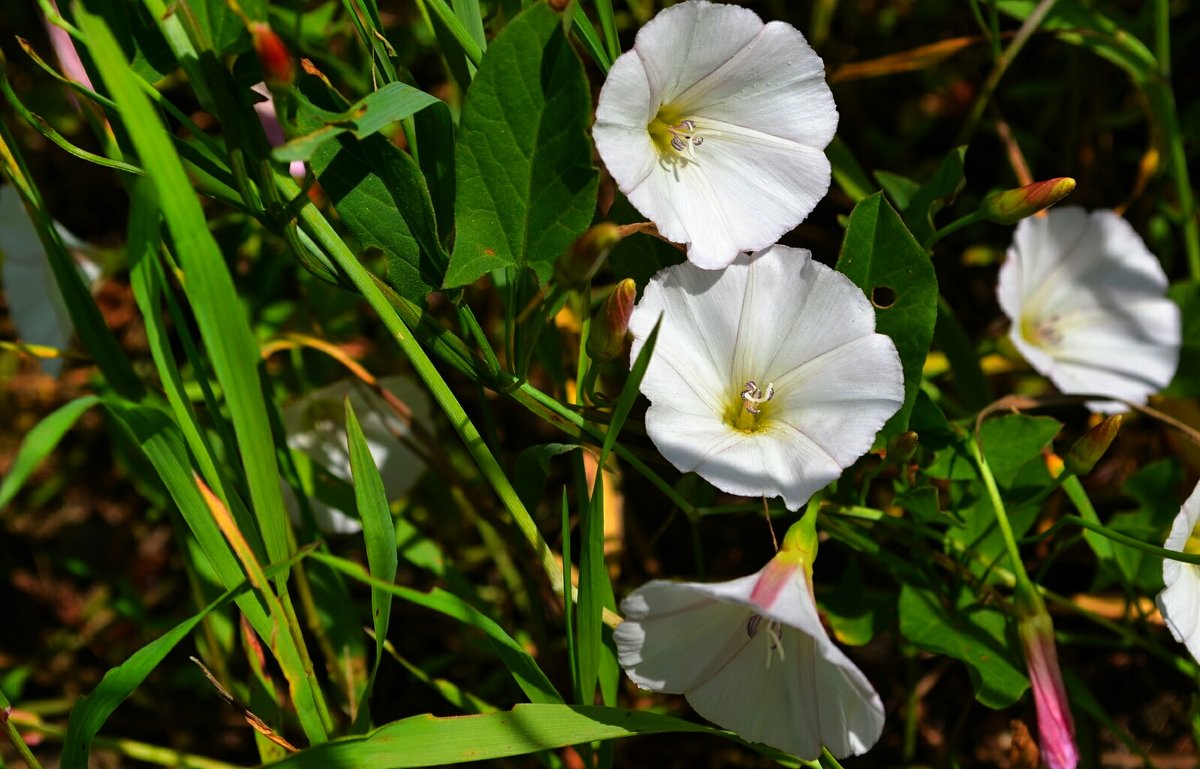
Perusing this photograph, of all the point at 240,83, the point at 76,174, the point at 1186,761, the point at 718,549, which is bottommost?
the point at 1186,761

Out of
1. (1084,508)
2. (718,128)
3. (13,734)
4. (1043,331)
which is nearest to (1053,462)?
(1084,508)

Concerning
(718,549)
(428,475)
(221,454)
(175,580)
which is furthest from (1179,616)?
(175,580)

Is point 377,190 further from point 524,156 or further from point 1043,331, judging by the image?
point 1043,331

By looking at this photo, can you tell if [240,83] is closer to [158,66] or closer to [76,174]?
[158,66]

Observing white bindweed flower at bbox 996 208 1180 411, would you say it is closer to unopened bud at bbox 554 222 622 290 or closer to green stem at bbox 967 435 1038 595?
green stem at bbox 967 435 1038 595

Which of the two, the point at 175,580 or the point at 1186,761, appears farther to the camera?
the point at 175,580

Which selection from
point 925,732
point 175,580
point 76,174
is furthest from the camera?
point 76,174

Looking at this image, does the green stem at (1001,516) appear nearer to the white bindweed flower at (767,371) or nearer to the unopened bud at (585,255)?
the white bindweed flower at (767,371)

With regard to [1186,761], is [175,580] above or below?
above
